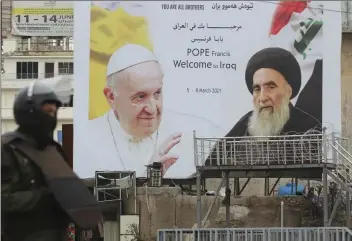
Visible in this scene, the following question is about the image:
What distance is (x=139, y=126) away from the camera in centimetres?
2181

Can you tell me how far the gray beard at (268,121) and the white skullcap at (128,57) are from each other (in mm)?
3320

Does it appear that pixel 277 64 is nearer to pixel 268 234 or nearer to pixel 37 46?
pixel 268 234

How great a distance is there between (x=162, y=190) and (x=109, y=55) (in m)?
4.20

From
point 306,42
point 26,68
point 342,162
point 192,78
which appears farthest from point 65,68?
point 342,162

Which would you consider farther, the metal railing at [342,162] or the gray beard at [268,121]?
the gray beard at [268,121]

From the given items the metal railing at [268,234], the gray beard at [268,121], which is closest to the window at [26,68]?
the gray beard at [268,121]

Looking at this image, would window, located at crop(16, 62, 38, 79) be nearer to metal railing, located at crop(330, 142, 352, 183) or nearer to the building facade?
the building facade

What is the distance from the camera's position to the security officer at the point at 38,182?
101 inches

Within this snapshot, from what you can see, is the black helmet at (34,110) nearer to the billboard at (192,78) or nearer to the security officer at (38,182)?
the security officer at (38,182)

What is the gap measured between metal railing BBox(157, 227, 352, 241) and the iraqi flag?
6710 millimetres

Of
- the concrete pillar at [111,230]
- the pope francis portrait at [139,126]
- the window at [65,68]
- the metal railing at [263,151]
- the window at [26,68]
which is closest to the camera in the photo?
the metal railing at [263,151]

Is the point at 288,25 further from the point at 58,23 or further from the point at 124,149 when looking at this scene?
the point at 58,23

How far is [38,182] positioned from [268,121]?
19.6 m

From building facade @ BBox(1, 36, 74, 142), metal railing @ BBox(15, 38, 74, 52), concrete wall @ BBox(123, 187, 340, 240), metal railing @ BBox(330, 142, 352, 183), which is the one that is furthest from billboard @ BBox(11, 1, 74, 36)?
metal railing @ BBox(330, 142, 352, 183)
